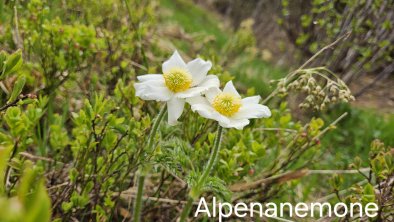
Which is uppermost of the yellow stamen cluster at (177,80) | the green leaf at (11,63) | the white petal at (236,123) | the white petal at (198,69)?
the white petal at (198,69)

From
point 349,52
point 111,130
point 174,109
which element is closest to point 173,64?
point 174,109

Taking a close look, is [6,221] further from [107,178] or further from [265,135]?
[265,135]

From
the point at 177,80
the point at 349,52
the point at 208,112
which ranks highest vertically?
the point at 349,52

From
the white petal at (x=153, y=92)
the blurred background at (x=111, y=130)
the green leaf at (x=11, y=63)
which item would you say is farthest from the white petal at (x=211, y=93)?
the green leaf at (x=11, y=63)

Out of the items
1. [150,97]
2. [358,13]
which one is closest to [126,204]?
[150,97]

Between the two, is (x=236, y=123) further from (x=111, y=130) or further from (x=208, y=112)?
(x=111, y=130)

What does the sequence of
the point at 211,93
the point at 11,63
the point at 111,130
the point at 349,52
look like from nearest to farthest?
the point at 11,63, the point at 211,93, the point at 111,130, the point at 349,52

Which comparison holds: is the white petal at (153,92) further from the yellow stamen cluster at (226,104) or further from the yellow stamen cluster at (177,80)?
the yellow stamen cluster at (226,104)
